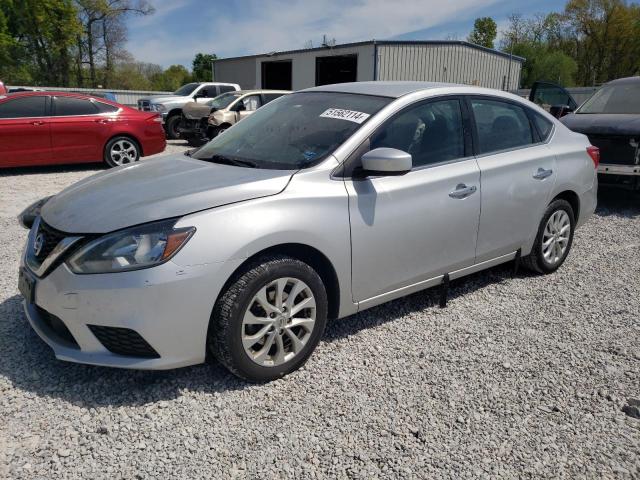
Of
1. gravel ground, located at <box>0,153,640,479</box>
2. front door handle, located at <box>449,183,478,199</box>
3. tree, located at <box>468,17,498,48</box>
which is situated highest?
tree, located at <box>468,17,498,48</box>

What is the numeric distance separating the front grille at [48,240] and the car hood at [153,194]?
0.03m

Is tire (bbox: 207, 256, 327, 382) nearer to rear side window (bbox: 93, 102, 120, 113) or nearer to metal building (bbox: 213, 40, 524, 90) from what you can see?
rear side window (bbox: 93, 102, 120, 113)

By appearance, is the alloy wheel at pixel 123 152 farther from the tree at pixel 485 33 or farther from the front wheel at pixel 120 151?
the tree at pixel 485 33

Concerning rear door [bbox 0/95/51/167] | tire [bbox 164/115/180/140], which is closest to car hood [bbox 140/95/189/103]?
tire [bbox 164/115/180/140]

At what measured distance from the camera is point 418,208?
10.9ft

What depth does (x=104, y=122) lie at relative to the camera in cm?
965

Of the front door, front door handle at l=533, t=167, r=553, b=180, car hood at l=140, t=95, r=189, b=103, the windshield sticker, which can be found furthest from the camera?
car hood at l=140, t=95, r=189, b=103

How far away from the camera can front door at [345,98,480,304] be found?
312 cm

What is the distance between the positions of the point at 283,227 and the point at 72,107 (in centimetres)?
830

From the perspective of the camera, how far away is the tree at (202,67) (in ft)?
219

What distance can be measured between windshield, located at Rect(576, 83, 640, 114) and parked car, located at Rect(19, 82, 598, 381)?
5005 mm

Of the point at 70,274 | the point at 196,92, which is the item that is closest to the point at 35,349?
the point at 70,274

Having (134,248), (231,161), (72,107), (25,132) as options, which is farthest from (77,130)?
(134,248)

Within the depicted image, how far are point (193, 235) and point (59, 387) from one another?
3.80ft
